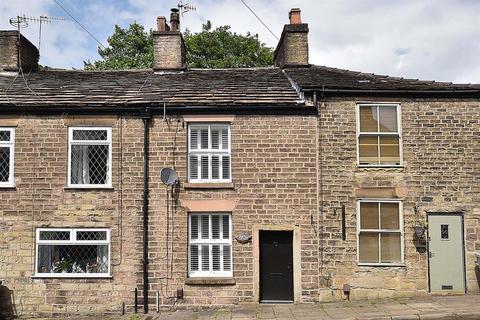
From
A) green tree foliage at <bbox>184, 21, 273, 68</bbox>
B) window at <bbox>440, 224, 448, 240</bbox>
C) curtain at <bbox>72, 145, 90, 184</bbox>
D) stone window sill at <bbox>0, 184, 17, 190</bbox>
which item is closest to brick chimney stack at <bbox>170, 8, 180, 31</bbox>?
curtain at <bbox>72, 145, 90, 184</bbox>

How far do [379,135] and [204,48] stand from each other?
63.0ft

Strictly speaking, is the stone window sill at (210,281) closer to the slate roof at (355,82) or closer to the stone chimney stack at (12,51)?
the slate roof at (355,82)

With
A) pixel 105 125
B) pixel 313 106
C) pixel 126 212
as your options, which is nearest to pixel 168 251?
pixel 126 212

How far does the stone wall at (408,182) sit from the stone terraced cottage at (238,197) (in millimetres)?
35

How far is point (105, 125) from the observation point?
A: 13.1m

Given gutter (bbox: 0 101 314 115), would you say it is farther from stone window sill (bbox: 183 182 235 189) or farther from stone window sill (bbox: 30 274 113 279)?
stone window sill (bbox: 30 274 113 279)

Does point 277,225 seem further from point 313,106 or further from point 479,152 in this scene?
point 479,152

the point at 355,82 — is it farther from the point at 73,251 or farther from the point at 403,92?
the point at 73,251

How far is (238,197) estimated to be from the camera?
12.8 m

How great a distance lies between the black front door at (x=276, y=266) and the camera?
12664 mm

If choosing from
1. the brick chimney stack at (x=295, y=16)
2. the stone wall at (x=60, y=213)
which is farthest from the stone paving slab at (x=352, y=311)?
the brick chimney stack at (x=295, y=16)

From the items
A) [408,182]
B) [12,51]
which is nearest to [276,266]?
[408,182]

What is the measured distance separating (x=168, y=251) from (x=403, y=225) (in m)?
6.08

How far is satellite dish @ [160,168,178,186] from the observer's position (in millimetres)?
12562
